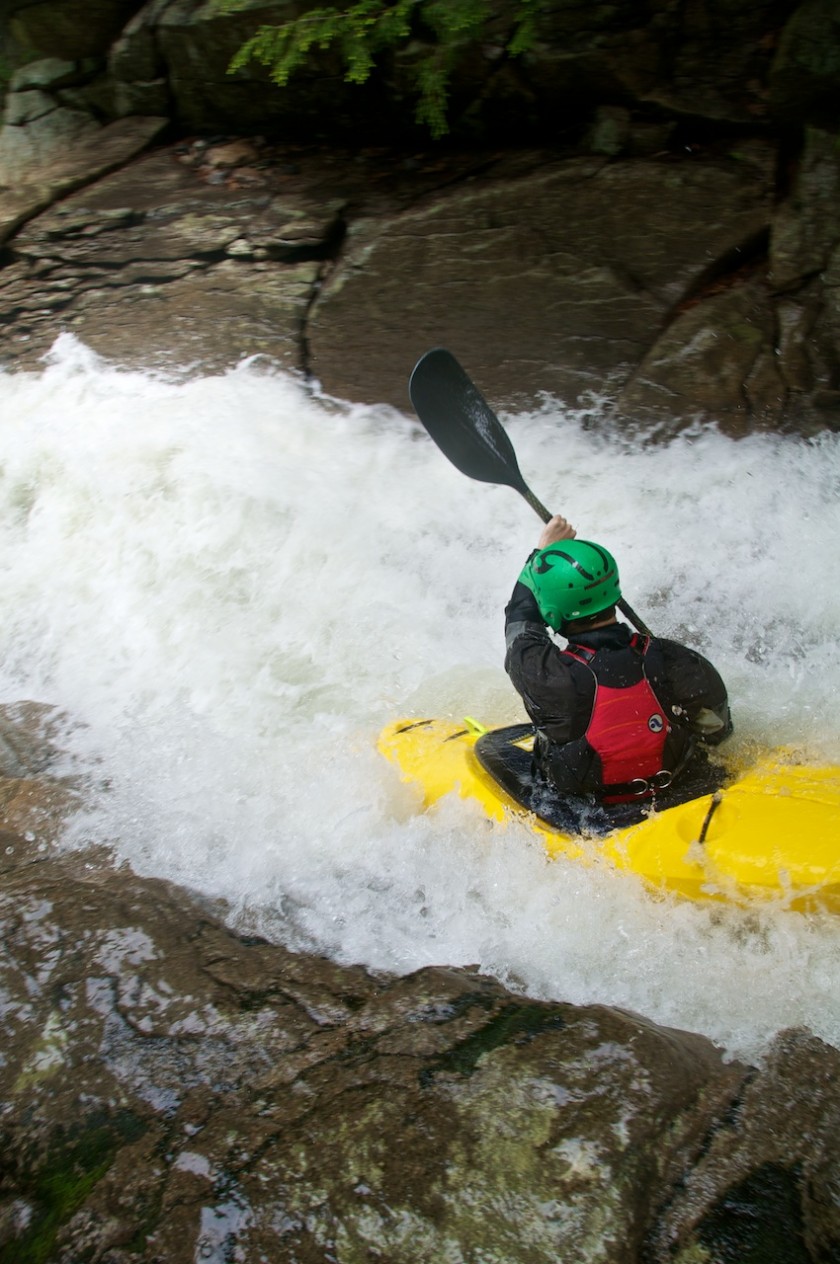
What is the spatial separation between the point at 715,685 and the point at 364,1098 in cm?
147

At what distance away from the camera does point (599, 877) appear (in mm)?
2760

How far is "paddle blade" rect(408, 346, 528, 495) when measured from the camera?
11.6ft

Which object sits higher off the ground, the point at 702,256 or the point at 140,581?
the point at 702,256

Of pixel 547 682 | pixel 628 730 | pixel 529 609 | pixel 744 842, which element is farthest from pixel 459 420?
pixel 744 842

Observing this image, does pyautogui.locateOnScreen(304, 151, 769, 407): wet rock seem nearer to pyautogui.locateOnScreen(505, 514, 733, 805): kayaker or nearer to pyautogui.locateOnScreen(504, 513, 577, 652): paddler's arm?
pyautogui.locateOnScreen(504, 513, 577, 652): paddler's arm

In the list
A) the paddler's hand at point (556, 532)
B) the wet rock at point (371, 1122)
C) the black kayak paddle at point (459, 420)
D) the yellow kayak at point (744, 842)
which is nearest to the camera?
the wet rock at point (371, 1122)

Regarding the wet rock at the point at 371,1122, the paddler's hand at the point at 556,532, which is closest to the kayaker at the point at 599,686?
the paddler's hand at the point at 556,532

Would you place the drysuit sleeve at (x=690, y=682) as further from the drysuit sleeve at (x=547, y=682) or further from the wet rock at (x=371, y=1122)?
the wet rock at (x=371, y=1122)

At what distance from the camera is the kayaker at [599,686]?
103 inches

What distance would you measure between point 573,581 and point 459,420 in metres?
1.22

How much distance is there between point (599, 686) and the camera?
2604 mm

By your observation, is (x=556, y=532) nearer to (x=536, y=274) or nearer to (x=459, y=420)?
(x=459, y=420)

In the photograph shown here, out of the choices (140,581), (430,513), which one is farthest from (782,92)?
(140,581)

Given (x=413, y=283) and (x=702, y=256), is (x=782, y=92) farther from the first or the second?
(x=413, y=283)
